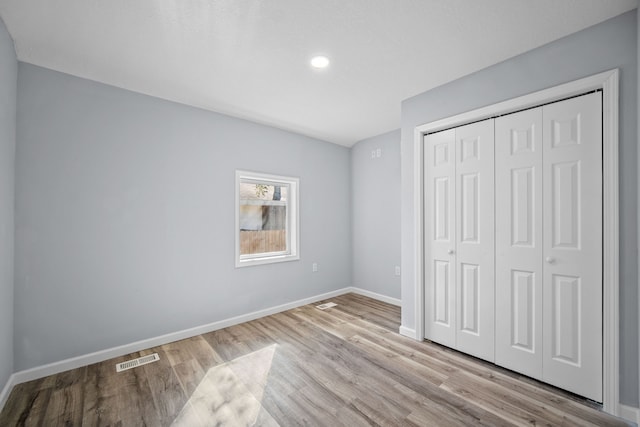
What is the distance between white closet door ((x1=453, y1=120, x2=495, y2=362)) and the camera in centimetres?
236

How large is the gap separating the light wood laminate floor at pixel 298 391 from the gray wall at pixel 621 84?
59 cm

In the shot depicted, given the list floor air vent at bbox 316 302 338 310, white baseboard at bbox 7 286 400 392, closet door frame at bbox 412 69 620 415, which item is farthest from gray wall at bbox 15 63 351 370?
closet door frame at bbox 412 69 620 415

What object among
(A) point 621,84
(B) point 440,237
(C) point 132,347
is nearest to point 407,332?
(B) point 440,237

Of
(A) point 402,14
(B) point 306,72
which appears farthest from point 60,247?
(A) point 402,14

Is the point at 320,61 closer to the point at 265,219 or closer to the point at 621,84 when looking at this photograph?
the point at 621,84

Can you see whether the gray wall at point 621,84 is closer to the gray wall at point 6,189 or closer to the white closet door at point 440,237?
the white closet door at point 440,237

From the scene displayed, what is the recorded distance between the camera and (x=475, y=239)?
2463 millimetres

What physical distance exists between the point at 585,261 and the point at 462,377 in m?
1.24

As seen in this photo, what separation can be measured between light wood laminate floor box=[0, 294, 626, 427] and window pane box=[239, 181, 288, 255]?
1.32 m

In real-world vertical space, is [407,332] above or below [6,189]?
below

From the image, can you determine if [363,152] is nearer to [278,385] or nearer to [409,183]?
[409,183]

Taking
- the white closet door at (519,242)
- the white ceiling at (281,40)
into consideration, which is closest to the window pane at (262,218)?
the white ceiling at (281,40)

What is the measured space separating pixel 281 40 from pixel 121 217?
2.17 meters

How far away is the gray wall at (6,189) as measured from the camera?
6.10ft
